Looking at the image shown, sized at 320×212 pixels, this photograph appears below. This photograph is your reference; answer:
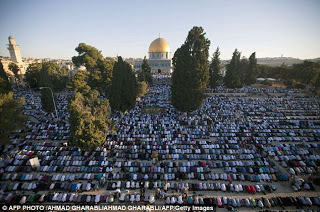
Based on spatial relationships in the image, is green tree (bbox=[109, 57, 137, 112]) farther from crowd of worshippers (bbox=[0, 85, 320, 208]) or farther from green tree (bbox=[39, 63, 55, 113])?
green tree (bbox=[39, 63, 55, 113])

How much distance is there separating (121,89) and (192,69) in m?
13.2

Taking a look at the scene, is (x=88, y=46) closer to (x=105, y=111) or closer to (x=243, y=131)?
(x=105, y=111)

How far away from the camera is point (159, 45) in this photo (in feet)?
257

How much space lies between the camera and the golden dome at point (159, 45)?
3081 inches

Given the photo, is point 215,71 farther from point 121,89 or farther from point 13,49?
point 13,49

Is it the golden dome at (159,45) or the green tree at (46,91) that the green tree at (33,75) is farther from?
A: the golden dome at (159,45)

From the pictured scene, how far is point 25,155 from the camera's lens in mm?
17203

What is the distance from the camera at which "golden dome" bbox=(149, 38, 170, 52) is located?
7825cm

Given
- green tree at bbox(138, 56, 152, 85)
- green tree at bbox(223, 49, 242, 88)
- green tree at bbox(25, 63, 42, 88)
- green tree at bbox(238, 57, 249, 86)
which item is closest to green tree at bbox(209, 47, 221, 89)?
green tree at bbox(223, 49, 242, 88)

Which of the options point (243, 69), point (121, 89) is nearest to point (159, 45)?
point (243, 69)

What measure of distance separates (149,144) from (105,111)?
7.23 metres

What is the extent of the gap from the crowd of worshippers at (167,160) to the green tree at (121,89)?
2.76 m

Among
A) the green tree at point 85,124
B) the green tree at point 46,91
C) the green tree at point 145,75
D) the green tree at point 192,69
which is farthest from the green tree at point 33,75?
the green tree at point 192,69

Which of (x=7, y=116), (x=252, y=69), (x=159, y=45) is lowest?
(x=7, y=116)
